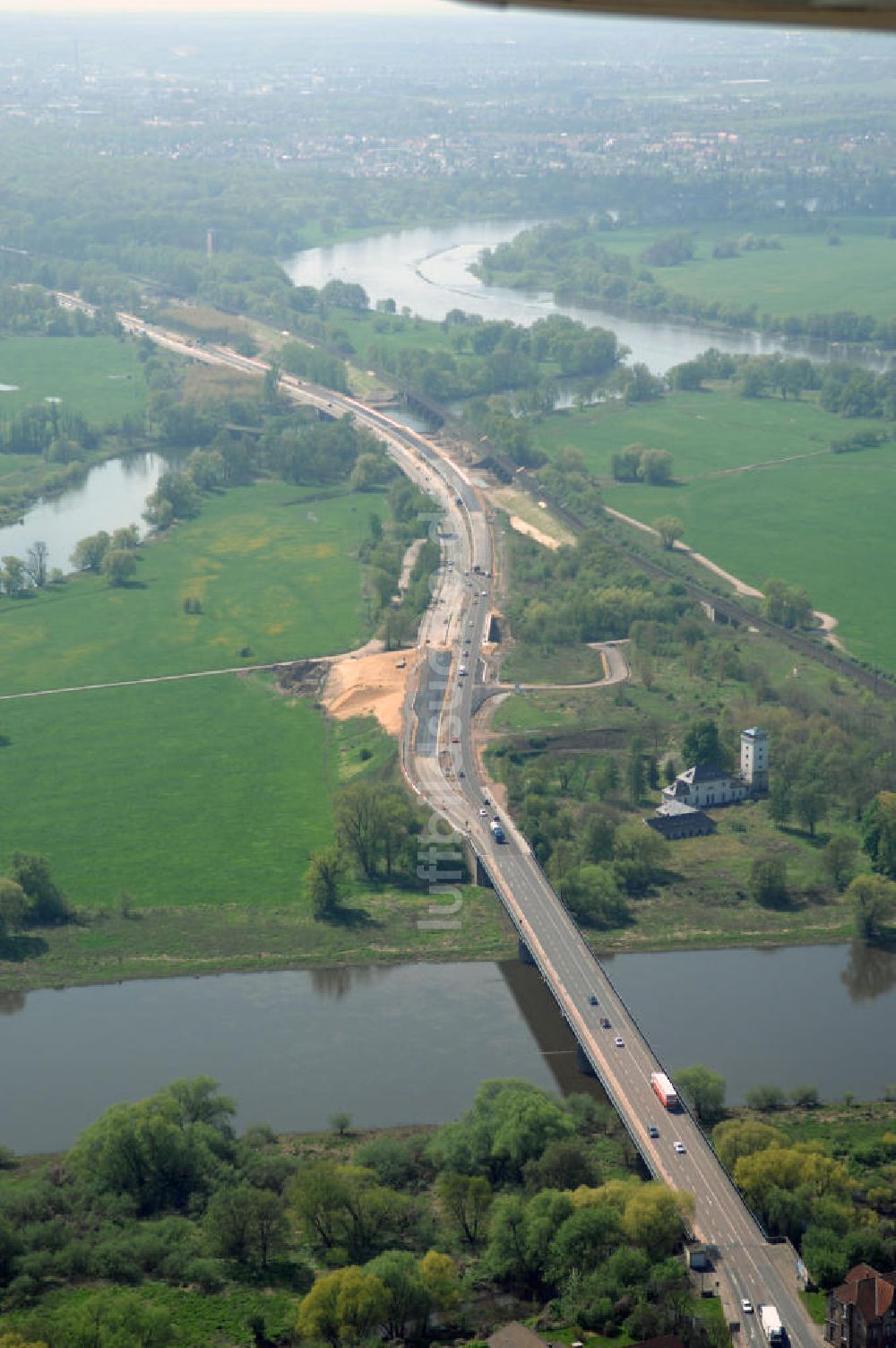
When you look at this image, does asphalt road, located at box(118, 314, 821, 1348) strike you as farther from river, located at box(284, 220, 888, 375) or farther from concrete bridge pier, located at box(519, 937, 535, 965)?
river, located at box(284, 220, 888, 375)

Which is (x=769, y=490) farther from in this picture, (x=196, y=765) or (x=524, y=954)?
(x=524, y=954)

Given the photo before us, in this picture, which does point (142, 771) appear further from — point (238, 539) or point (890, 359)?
point (890, 359)

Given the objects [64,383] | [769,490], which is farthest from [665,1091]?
[64,383]

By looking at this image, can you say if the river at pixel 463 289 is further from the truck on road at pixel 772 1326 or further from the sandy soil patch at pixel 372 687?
the truck on road at pixel 772 1326

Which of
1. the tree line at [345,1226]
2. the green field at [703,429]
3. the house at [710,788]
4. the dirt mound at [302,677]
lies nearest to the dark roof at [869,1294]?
the tree line at [345,1226]

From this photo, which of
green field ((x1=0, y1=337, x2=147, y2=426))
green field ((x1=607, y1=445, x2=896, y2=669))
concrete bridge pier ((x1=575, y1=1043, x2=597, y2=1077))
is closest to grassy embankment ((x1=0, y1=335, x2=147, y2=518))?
green field ((x1=0, y1=337, x2=147, y2=426))
